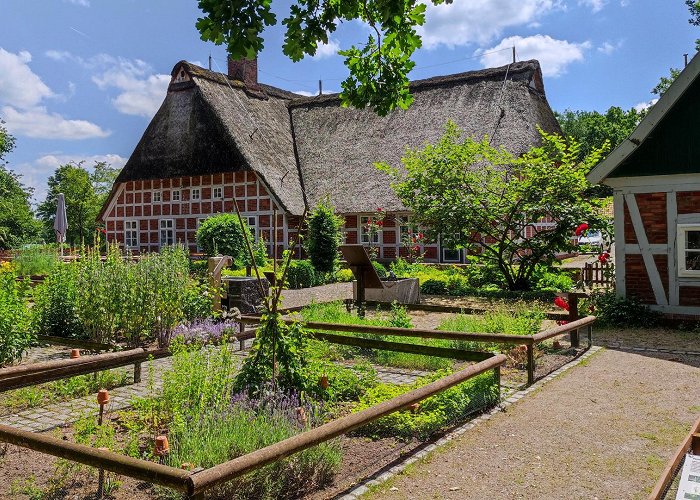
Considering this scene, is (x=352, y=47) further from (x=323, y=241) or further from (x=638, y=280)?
(x=323, y=241)

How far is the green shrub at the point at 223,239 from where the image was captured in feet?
73.8

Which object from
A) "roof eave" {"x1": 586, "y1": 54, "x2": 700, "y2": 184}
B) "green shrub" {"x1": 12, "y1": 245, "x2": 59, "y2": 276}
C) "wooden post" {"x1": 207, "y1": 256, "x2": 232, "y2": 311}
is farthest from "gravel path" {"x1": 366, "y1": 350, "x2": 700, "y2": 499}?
"green shrub" {"x1": 12, "y1": 245, "x2": 59, "y2": 276}

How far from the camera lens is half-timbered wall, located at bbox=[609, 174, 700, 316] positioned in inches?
432

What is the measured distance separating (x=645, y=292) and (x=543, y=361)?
439 centimetres

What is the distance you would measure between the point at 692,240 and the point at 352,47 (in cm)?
805

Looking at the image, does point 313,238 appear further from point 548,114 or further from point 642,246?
point 548,114

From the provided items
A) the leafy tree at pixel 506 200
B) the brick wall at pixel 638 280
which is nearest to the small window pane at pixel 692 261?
the brick wall at pixel 638 280

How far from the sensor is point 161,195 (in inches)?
1166

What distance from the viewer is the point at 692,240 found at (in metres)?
11.1

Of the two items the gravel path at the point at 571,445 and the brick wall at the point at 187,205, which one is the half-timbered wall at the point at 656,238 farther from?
the brick wall at the point at 187,205

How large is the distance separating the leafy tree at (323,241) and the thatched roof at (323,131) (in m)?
3.77

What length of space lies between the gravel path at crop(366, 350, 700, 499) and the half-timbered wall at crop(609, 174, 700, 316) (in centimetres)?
423

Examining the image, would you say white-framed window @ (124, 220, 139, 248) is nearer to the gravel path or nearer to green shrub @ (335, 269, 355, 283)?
green shrub @ (335, 269, 355, 283)

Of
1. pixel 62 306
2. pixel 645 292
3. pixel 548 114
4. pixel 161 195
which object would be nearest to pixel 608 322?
pixel 645 292
